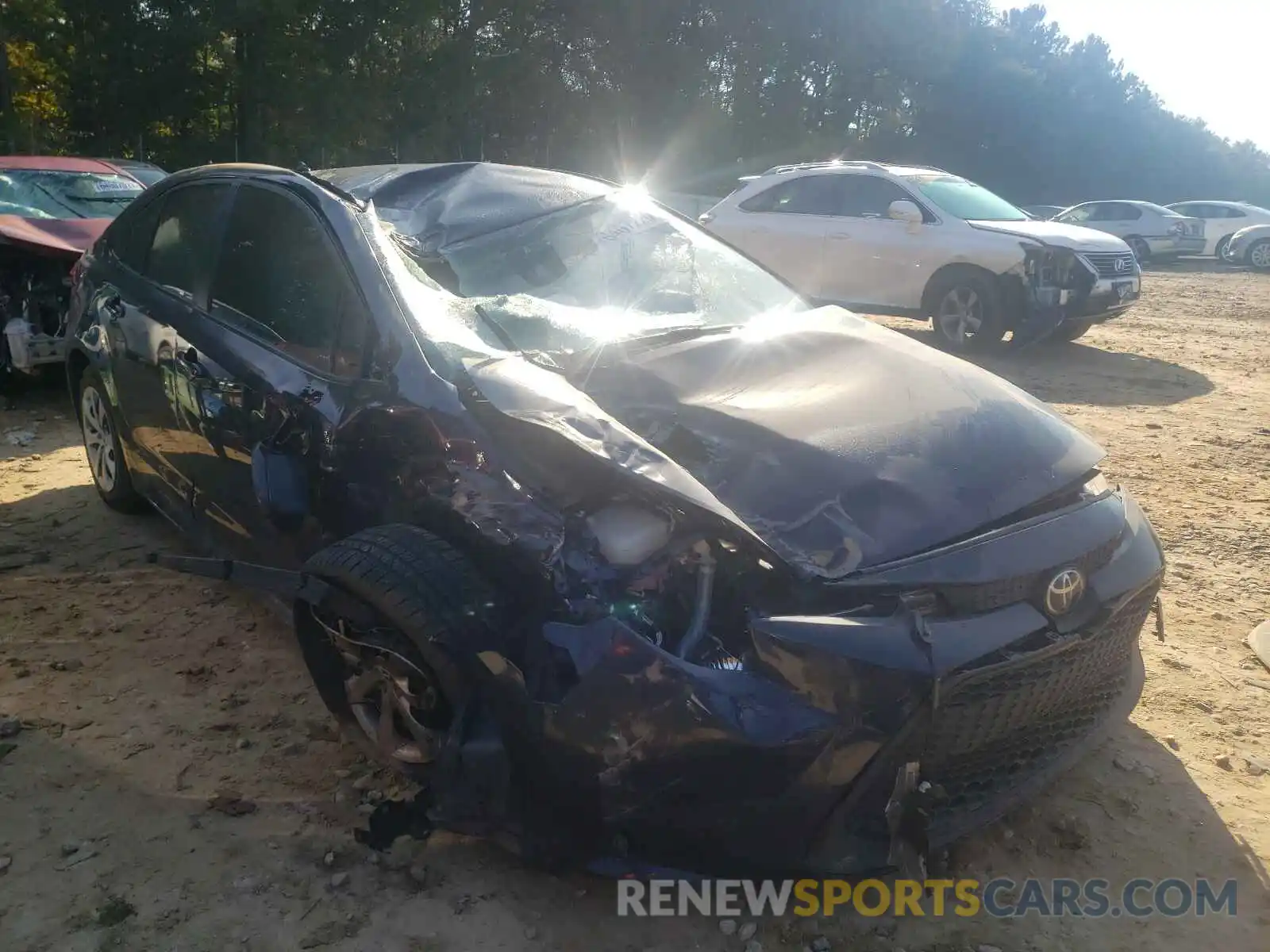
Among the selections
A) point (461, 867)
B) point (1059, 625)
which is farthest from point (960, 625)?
point (461, 867)

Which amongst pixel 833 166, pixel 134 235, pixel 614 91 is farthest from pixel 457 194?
pixel 614 91

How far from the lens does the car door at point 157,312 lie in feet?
12.2

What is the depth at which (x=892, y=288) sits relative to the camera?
31.8 ft

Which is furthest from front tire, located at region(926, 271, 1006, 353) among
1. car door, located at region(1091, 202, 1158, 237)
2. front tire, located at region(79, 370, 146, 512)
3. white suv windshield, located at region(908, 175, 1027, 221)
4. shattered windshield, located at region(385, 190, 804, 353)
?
car door, located at region(1091, 202, 1158, 237)

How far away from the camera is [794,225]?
10.3m

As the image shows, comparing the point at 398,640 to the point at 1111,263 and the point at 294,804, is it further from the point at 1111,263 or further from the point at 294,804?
the point at 1111,263

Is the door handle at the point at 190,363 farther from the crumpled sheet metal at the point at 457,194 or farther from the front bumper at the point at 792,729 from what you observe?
the front bumper at the point at 792,729

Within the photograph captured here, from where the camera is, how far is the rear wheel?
65.8ft

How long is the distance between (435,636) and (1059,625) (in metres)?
1.50

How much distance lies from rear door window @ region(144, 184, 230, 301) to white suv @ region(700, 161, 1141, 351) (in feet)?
18.8

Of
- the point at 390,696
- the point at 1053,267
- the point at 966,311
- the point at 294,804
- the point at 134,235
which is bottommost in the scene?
the point at 294,804

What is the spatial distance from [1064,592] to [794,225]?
331 inches

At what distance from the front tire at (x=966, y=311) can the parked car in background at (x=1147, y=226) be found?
13492 millimetres

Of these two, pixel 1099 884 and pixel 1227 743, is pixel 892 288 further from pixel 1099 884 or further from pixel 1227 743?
pixel 1099 884
